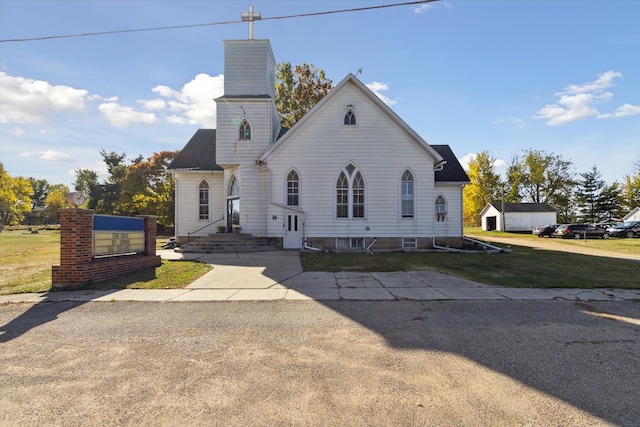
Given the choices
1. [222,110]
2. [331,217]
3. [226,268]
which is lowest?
[226,268]

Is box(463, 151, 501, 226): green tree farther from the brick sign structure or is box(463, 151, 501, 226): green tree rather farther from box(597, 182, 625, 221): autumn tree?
the brick sign structure

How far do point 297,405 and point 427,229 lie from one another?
1768 centimetres

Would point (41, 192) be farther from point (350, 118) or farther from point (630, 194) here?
point (630, 194)

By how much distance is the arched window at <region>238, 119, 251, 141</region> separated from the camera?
67.3 ft

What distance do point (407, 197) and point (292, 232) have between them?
7199 millimetres

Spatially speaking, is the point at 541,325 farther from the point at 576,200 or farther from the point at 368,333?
the point at 576,200

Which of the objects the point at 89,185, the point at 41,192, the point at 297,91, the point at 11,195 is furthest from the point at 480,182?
the point at 41,192

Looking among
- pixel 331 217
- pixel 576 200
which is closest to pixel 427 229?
pixel 331 217

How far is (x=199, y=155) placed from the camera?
23.7 m

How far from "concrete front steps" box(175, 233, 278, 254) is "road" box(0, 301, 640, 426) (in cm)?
1142

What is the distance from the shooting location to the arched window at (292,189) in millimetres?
19391

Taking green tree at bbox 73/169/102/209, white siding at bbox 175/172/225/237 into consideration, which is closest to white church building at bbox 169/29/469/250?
white siding at bbox 175/172/225/237

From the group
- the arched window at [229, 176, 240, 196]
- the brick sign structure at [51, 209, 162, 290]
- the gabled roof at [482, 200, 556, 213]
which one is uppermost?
the arched window at [229, 176, 240, 196]

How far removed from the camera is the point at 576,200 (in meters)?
63.6
